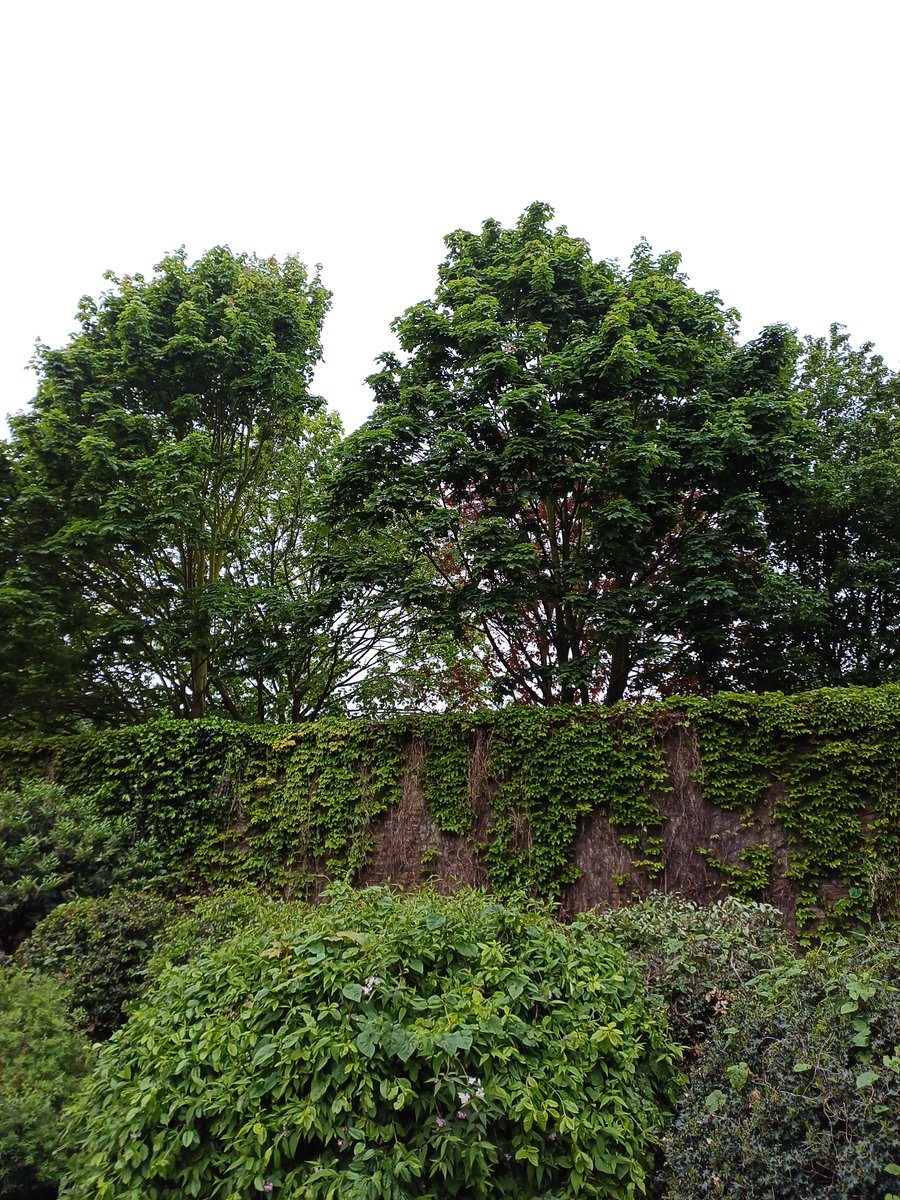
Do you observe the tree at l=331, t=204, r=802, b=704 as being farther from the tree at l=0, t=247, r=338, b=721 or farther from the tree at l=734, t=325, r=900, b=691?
the tree at l=0, t=247, r=338, b=721

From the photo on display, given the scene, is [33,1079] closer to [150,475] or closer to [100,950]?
[100,950]

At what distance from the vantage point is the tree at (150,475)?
833cm

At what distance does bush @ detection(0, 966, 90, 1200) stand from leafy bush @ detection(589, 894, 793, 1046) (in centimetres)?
270

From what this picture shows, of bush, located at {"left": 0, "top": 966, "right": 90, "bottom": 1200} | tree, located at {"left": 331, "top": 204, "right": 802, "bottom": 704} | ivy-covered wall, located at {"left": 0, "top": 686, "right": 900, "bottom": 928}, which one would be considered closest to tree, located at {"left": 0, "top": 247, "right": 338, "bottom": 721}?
ivy-covered wall, located at {"left": 0, "top": 686, "right": 900, "bottom": 928}

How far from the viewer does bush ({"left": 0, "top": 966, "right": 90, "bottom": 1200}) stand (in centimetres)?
256

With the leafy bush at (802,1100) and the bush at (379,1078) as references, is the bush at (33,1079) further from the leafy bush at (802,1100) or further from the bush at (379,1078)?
the leafy bush at (802,1100)

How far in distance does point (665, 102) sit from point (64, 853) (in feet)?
32.6

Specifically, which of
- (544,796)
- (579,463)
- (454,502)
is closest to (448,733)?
(544,796)

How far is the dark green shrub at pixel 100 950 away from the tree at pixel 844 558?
7.93 m

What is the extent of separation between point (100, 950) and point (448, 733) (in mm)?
3486

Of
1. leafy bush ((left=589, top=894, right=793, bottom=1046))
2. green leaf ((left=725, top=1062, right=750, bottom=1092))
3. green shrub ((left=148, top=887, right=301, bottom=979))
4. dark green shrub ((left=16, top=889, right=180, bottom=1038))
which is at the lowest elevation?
dark green shrub ((left=16, top=889, right=180, bottom=1038))

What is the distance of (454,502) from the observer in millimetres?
8594

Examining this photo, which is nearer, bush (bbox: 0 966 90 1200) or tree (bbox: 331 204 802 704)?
bush (bbox: 0 966 90 1200)

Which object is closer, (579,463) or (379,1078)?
(379,1078)
